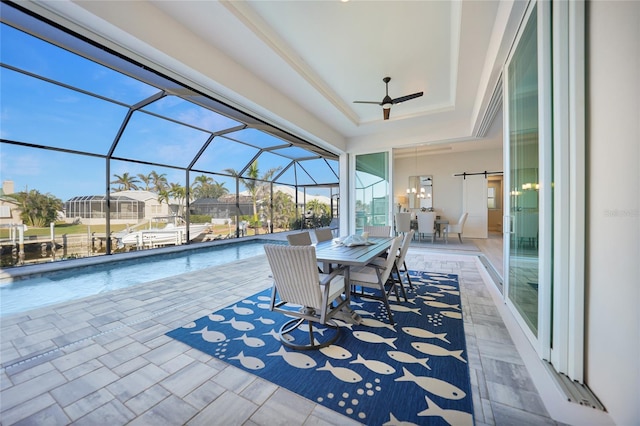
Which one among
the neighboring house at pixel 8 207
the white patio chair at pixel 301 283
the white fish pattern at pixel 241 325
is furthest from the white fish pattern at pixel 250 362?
the neighboring house at pixel 8 207

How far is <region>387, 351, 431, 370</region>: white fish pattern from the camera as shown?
5.91 ft

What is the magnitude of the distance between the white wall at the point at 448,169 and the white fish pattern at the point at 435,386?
6.98 metres

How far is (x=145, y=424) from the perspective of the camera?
1294 mm

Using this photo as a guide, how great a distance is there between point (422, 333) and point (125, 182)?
699 cm

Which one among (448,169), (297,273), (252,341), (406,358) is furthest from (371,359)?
(448,169)

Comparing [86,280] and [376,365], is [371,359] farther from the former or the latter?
[86,280]

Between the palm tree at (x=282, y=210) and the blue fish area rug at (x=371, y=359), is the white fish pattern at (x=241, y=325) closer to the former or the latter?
the blue fish area rug at (x=371, y=359)

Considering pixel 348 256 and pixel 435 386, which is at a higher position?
pixel 348 256

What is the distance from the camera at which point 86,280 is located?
402cm

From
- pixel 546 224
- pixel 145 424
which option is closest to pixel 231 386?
pixel 145 424

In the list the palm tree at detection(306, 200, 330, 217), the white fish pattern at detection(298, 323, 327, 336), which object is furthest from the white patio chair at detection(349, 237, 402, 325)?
the palm tree at detection(306, 200, 330, 217)

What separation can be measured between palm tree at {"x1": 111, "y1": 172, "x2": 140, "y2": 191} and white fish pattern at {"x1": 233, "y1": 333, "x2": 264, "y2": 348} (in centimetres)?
559

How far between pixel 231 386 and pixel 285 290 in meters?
0.72

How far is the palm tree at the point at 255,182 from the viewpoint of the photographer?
884cm
